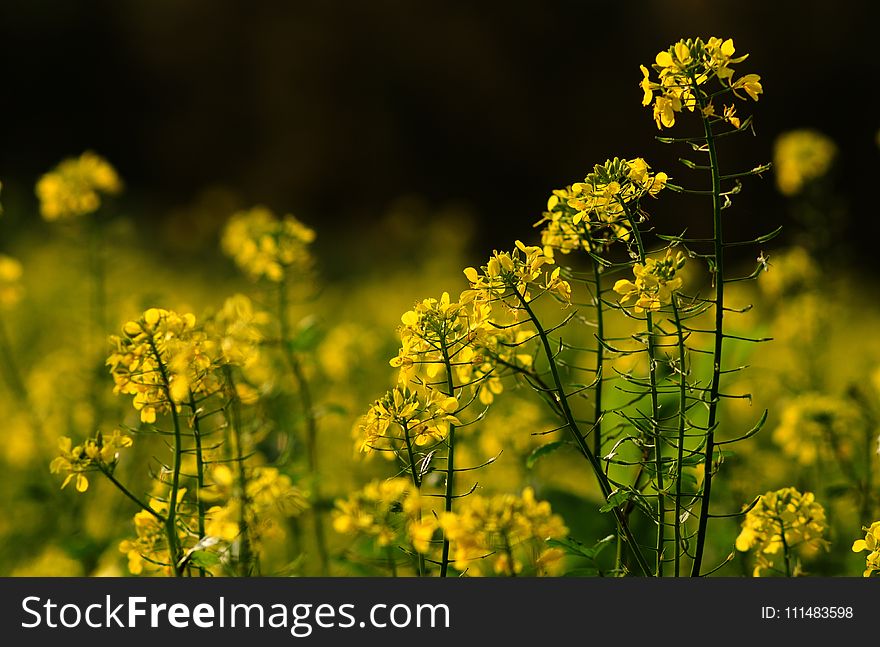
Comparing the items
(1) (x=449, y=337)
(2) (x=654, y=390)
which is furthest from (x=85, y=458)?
(2) (x=654, y=390)

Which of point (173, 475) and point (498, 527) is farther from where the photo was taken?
point (173, 475)

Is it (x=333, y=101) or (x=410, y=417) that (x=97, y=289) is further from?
(x=333, y=101)

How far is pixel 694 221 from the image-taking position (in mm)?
8609

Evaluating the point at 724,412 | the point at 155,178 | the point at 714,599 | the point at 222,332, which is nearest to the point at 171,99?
the point at 155,178

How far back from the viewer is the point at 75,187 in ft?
9.46

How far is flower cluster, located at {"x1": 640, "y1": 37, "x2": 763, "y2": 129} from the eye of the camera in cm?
137

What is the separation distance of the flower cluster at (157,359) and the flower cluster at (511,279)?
451mm

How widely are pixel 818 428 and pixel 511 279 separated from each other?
1308 millimetres

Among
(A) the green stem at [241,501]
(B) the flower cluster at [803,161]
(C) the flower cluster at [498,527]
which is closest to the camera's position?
(C) the flower cluster at [498,527]

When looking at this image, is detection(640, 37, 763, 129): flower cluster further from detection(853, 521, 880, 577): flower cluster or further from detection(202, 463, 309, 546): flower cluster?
detection(202, 463, 309, 546): flower cluster

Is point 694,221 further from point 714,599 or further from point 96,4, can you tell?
point 714,599

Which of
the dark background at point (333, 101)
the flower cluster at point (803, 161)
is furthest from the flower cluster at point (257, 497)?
the dark background at point (333, 101)

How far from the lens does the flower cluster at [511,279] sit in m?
1.43

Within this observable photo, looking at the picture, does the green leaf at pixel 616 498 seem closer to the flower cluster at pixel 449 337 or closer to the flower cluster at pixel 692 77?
the flower cluster at pixel 449 337
